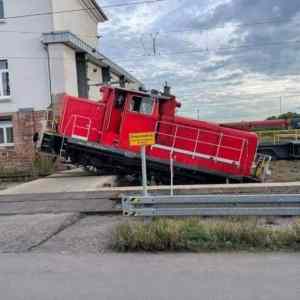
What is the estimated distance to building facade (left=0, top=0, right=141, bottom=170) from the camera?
21.4 meters

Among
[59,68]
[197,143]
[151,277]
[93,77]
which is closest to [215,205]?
[151,277]

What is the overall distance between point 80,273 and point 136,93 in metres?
11.8

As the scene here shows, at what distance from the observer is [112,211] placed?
30.3 feet

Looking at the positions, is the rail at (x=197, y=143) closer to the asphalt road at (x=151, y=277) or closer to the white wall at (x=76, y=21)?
the white wall at (x=76, y=21)

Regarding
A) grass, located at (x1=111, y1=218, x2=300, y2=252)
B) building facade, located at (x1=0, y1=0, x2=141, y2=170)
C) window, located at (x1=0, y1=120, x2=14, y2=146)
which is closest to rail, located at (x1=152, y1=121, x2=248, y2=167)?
building facade, located at (x1=0, y1=0, x2=141, y2=170)

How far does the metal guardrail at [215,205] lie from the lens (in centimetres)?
781

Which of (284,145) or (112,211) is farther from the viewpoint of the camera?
(284,145)

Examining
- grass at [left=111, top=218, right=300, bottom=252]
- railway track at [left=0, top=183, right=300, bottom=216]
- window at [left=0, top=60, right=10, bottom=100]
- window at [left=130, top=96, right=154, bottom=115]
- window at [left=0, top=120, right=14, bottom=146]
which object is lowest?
railway track at [left=0, top=183, right=300, bottom=216]

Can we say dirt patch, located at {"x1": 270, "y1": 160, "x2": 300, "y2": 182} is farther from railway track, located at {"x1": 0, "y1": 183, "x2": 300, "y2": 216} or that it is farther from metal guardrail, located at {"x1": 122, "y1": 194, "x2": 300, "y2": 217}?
metal guardrail, located at {"x1": 122, "y1": 194, "x2": 300, "y2": 217}

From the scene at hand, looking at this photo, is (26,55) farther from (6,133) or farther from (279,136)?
(279,136)

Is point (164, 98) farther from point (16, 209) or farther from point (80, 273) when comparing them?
point (80, 273)

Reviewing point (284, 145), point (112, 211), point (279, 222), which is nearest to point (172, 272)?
point (279, 222)

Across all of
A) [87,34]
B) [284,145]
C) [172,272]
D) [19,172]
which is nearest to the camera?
[172,272]

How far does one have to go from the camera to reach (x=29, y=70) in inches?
855
